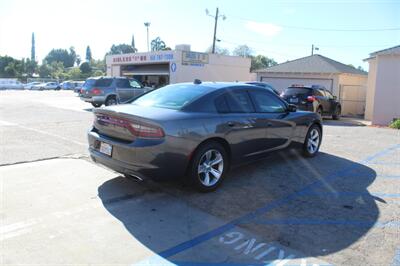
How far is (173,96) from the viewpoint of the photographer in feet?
18.6

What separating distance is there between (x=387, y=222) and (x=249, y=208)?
1.68m

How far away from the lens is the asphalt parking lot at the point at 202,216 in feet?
11.7

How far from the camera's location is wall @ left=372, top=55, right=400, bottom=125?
16031mm

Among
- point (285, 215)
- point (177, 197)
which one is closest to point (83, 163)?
point (177, 197)

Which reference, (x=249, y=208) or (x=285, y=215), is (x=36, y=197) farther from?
(x=285, y=215)

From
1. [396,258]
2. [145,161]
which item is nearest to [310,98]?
[145,161]

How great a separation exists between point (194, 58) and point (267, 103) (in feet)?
69.6

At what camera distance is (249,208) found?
15.7 ft

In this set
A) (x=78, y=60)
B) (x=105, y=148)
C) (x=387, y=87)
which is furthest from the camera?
(x=78, y=60)

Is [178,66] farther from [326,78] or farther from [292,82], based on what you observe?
[326,78]

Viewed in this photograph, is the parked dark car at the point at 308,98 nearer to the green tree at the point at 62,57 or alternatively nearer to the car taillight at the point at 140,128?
the car taillight at the point at 140,128

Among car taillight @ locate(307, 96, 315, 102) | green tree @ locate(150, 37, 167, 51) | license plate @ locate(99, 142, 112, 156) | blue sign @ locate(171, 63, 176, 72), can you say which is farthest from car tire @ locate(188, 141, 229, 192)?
green tree @ locate(150, 37, 167, 51)

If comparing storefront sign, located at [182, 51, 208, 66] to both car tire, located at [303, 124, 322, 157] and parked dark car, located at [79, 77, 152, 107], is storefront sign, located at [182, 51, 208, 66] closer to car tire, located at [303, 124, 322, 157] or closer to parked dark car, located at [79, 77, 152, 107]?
parked dark car, located at [79, 77, 152, 107]

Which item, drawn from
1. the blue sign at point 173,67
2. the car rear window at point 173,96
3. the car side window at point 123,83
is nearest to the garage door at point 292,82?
the blue sign at point 173,67
